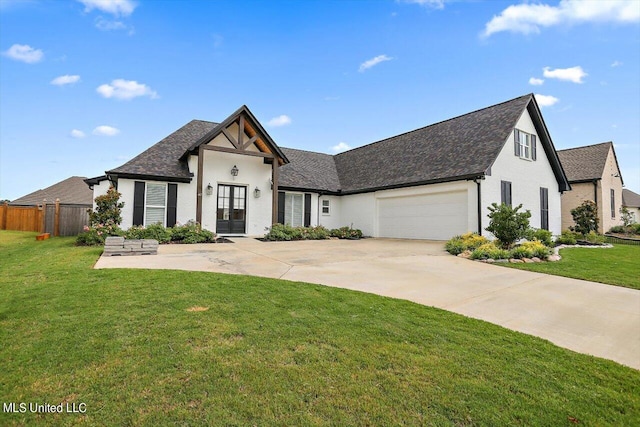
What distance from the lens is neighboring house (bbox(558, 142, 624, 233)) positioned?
20.1m

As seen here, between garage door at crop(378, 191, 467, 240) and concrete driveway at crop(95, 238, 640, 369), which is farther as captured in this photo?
garage door at crop(378, 191, 467, 240)

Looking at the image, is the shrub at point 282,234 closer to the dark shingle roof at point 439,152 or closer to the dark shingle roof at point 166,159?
the dark shingle roof at point 166,159

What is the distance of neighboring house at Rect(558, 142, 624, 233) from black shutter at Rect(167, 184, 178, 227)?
24.7 metres

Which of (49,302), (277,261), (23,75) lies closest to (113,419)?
(49,302)

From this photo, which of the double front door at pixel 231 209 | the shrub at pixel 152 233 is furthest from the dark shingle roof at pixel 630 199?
the shrub at pixel 152 233

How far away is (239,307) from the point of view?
4.01 m

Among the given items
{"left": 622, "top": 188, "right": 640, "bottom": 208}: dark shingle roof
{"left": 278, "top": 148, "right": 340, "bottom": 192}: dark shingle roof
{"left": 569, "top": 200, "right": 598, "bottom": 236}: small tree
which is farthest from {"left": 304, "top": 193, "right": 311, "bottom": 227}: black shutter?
{"left": 622, "top": 188, "right": 640, "bottom": 208}: dark shingle roof

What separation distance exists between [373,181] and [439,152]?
3868 mm

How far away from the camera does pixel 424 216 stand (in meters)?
14.9

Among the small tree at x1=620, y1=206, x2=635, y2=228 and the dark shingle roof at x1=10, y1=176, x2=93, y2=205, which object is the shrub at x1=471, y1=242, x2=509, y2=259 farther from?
the dark shingle roof at x1=10, y1=176, x2=93, y2=205

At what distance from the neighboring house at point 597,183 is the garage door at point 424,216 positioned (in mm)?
13099

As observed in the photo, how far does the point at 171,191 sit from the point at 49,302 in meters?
10.4

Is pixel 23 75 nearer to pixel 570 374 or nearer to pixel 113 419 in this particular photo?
pixel 113 419

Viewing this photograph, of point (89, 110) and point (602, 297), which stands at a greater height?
point (89, 110)
